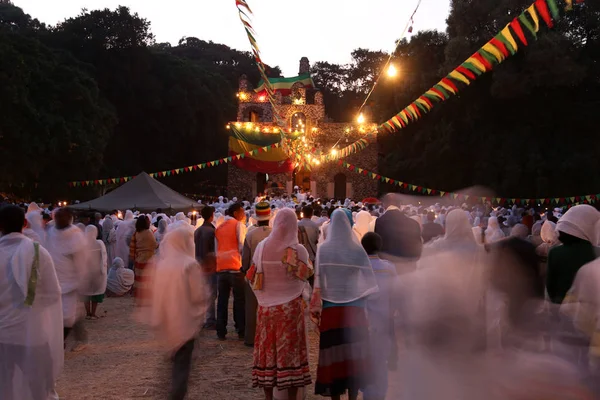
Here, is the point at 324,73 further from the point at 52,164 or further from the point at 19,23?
the point at 52,164

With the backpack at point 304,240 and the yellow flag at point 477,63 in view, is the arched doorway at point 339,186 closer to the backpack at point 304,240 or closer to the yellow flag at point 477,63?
the backpack at point 304,240

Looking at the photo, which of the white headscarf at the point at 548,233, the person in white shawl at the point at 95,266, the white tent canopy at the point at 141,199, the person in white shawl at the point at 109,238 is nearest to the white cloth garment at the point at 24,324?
the person in white shawl at the point at 95,266

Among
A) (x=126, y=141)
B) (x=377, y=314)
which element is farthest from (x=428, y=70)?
(x=377, y=314)

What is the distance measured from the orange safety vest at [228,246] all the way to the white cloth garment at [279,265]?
2.86 meters

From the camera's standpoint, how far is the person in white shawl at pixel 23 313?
3.80 m

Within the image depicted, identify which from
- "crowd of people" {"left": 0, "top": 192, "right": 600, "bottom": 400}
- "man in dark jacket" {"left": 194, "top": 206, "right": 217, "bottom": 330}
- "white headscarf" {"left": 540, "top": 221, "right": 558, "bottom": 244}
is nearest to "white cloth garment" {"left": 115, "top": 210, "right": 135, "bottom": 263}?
"man in dark jacket" {"left": 194, "top": 206, "right": 217, "bottom": 330}

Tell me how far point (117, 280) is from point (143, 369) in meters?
5.66

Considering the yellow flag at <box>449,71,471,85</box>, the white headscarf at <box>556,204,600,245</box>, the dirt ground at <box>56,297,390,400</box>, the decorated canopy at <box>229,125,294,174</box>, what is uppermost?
the decorated canopy at <box>229,125,294,174</box>

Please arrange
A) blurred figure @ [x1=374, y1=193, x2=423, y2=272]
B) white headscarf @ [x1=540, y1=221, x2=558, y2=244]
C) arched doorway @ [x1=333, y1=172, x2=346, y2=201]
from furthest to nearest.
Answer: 1. arched doorway @ [x1=333, y1=172, x2=346, y2=201]
2. white headscarf @ [x1=540, y1=221, x2=558, y2=244]
3. blurred figure @ [x1=374, y1=193, x2=423, y2=272]

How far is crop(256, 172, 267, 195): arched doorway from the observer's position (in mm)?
42247

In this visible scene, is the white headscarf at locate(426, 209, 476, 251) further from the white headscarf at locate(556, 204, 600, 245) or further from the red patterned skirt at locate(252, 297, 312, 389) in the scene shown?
the red patterned skirt at locate(252, 297, 312, 389)

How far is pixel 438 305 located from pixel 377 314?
3.95 ft

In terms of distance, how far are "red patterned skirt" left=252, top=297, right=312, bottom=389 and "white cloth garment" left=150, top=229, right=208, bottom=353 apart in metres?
0.50

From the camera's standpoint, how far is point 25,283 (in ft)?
12.4
